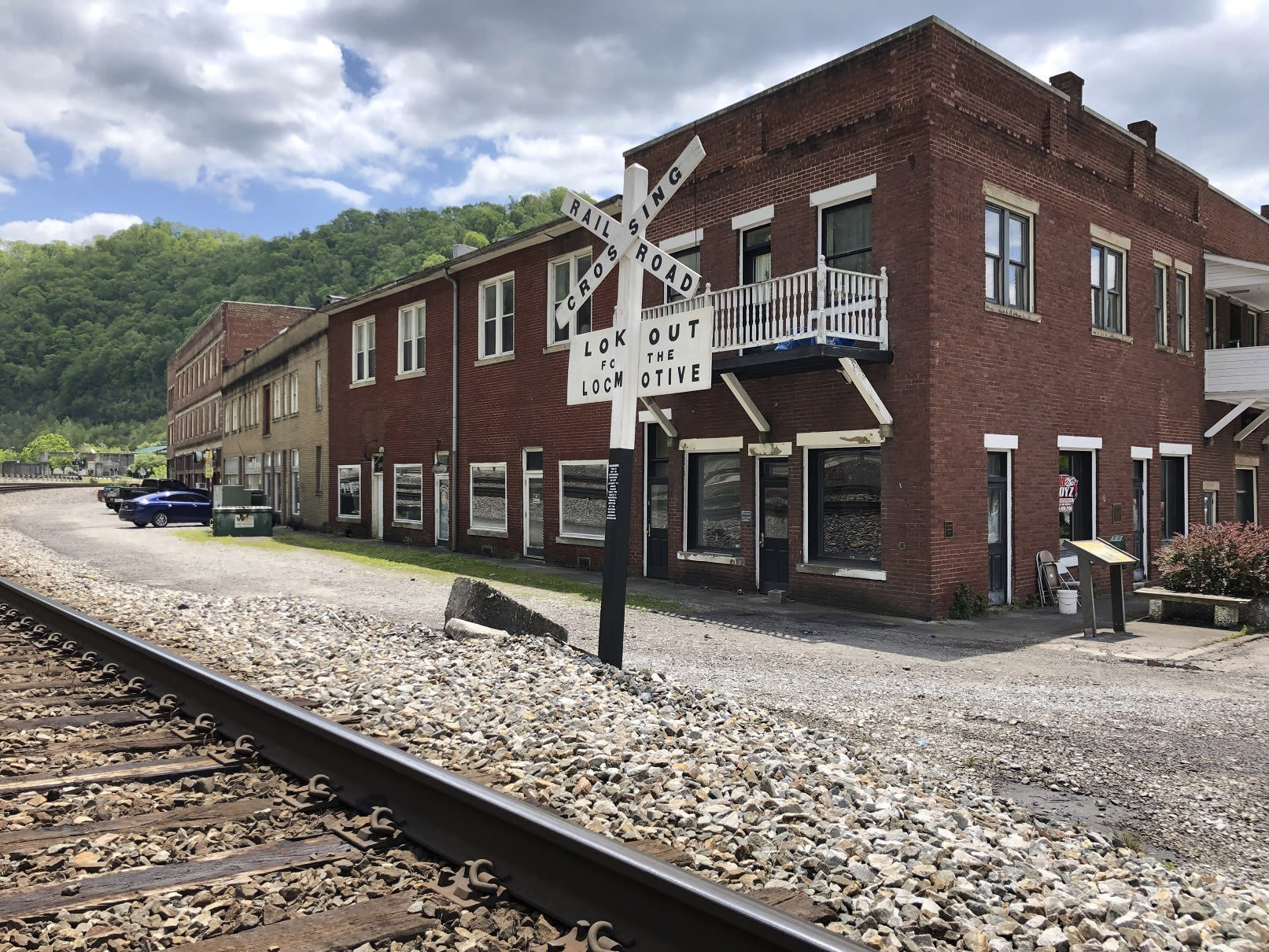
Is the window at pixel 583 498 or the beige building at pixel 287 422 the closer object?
the window at pixel 583 498

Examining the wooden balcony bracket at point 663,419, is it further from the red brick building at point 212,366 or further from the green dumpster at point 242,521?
the red brick building at point 212,366

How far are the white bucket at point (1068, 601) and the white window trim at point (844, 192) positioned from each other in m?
7.15

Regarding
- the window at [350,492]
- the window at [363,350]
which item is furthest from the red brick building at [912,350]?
the window at [350,492]

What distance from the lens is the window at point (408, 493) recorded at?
26.8m

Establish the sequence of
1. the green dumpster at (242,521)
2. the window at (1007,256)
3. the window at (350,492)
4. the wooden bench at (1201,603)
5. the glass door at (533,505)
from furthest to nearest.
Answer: the window at (350,492) → the green dumpster at (242,521) → the glass door at (533,505) → the window at (1007,256) → the wooden bench at (1201,603)

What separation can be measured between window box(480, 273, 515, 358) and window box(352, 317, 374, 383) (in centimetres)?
716

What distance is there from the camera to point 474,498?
24.2 m

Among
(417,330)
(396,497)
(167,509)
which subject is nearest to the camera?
(417,330)

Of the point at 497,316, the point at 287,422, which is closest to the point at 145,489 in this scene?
the point at 287,422

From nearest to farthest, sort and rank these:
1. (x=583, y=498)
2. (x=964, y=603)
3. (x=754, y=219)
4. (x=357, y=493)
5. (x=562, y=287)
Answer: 1. (x=964, y=603)
2. (x=754, y=219)
3. (x=583, y=498)
4. (x=562, y=287)
5. (x=357, y=493)

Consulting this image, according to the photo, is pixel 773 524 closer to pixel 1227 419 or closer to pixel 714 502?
pixel 714 502

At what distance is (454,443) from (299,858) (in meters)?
21.3

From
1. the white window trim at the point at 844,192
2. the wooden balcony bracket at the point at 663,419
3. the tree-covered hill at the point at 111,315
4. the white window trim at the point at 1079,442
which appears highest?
the tree-covered hill at the point at 111,315

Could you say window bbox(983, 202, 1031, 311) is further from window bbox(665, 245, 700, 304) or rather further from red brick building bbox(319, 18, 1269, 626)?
window bbox(665, 245, 700, 304)
